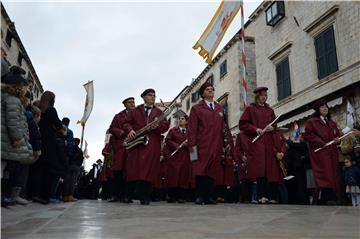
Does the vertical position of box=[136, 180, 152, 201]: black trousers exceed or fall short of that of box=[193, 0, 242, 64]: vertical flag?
it falls short

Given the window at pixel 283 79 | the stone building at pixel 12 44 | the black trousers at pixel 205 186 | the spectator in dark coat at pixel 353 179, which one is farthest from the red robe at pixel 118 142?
the stone building at pixel 12 44

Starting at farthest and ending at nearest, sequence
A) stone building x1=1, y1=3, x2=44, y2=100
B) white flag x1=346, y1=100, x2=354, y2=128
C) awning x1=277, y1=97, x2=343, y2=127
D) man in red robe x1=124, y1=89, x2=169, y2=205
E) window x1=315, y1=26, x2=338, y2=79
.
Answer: stone building x1=1, y1=3, x2=44, y2=100 → window x1=315, y1=26, x2=338, y2=79 → awning x1=277, y1=97, x2=343, y2=127 → white flag x1=346, y1=100, x2=354, y2=128 → man in red robe x1=124, y1=89, x2=169, y2=205

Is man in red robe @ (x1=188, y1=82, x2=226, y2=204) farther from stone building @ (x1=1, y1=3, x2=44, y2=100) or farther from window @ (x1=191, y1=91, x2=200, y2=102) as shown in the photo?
window @ (x1=191, y1=91, x2=200, y2=102)

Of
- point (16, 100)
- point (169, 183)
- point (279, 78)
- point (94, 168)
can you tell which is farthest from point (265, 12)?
point (16, 100)

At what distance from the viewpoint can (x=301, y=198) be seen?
8219 millimetres

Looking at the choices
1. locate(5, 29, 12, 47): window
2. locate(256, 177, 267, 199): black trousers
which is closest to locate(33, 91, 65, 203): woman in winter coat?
locate(256, 177, 267, 199): black trousers

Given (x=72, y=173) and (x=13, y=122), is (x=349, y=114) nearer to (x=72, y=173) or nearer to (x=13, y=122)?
(x=72, y=173)

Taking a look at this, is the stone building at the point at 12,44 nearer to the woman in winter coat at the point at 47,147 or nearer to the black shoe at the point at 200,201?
the woman in winter coat at the point at 47,147

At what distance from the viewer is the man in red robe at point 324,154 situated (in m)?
6.54

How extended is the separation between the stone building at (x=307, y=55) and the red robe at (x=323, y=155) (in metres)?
4.94

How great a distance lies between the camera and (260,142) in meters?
6.41

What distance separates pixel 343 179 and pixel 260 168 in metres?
2.81

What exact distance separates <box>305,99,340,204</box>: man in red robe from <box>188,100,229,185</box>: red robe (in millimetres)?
1839

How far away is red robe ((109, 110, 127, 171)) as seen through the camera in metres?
7.16
